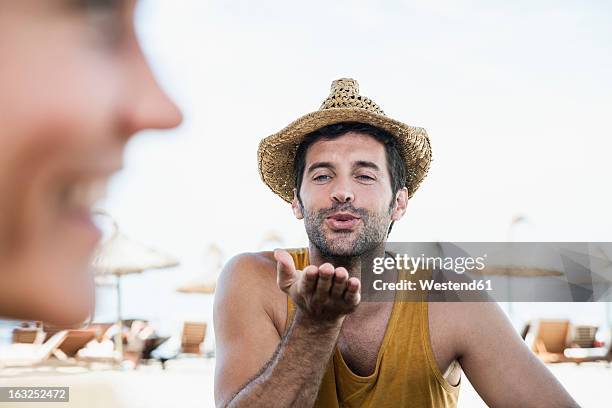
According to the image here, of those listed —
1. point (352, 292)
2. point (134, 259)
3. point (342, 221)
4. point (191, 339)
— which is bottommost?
point (191, 339)

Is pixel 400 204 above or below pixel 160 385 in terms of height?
above

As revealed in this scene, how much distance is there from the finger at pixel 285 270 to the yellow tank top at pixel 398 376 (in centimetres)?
83

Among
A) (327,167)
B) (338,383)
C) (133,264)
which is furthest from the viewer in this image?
(133,264)

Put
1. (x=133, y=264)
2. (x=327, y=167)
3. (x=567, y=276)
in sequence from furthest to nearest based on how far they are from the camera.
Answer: (x=133, y=264), (x=567, y=276), (x=327, y=167)

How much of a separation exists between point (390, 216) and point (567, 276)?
28.9 feet

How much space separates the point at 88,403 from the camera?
23.2 feet

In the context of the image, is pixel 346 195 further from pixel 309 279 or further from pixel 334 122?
pixel 309 279

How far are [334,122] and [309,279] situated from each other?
1266 millimetres

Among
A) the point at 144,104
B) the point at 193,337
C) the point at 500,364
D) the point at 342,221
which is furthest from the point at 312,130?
the point at 193,337

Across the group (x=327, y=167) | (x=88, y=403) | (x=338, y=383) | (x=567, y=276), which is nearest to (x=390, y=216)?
(x=327, y=167)

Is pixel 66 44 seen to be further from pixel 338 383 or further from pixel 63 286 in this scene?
pixel 338 383

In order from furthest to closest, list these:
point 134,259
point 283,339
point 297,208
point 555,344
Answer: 1. point 134,259
2. point 555,344
3. point 297,208
4. point 283,339

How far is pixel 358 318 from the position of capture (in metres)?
2.59

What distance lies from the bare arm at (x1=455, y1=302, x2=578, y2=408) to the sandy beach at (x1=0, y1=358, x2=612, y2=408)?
3.17 meters
